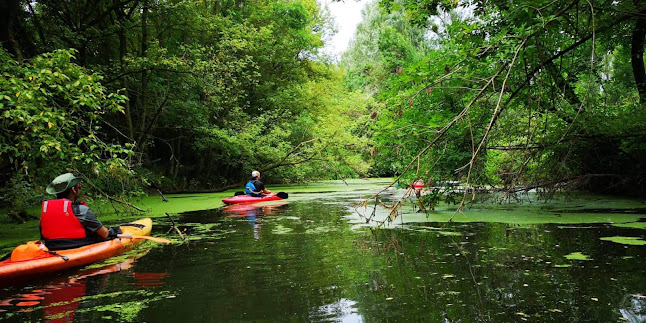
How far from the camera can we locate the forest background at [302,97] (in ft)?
17.6

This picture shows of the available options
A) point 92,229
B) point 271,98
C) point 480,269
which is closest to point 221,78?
point 271,98

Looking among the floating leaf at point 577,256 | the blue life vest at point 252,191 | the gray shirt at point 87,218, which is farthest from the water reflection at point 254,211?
the floating leaf at point 577,256

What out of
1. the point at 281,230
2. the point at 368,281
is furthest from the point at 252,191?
the point at 368,281

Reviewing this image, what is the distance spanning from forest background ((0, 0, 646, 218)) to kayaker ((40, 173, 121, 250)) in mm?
1169

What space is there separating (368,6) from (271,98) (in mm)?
16652

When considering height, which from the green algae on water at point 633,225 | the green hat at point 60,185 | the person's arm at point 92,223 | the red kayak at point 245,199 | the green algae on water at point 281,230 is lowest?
the green algae on water at point 281,230

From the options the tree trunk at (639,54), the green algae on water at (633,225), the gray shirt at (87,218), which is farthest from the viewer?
the tree trunk at (639,54)

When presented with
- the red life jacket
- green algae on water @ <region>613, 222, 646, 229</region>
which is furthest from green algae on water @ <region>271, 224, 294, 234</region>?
green algae on water @ <region>613, 222, 646, 229</region>

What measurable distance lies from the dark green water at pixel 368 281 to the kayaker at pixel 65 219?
1.68 ft

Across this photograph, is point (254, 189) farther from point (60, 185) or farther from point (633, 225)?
point (633, 225)

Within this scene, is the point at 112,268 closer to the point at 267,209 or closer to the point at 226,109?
the point at 267,209

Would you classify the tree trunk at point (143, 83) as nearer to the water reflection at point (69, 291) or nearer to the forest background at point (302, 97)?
the forest background at point (302, 97)

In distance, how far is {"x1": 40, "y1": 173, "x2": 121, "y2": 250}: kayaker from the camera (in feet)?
15.2

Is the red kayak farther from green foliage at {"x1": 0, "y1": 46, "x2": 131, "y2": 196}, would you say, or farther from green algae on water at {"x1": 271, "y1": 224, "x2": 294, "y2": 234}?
green foliage at {"x1": 0, "y1": 46, "x2": 131, "y2": 196}
